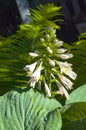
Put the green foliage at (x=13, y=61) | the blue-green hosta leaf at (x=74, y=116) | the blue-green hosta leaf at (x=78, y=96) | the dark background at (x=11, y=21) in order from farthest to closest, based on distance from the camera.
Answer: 1. the dark background at (x=11, y=21)
2. the green foliage at (x=13, y=61)
3. the blue-green hosta leaf at (x=78, y=96)
4. the blue-green hosta leaf at (x=74, y=116)

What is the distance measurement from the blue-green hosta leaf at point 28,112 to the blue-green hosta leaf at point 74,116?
4 cm

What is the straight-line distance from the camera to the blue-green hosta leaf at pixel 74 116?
1.47 m

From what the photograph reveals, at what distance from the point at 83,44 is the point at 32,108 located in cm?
97

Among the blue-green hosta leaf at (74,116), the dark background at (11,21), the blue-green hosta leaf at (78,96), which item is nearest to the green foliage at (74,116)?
the blue-green hosta leaf at (74,116)

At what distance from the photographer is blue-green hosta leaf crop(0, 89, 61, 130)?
4.94 ft

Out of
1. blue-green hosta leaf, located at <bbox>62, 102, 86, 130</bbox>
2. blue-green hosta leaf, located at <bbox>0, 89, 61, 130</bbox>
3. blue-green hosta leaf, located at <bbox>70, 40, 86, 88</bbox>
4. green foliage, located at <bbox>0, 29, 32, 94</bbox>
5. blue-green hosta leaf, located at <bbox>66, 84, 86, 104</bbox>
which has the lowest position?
blue-green hosta leaf, located at <bbox>70, 40, 86, 88</bbox>

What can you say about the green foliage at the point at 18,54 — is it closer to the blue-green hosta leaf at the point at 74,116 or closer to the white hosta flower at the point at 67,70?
the white hosta flower at the point at 67,70

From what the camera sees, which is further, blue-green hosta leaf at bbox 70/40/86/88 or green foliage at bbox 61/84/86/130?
blue-green hosta leaf at bbox 70/40/86/88

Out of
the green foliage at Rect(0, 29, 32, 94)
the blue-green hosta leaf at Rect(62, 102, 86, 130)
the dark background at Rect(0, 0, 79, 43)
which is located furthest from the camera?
the dark background at Rect(0, 0, 79, 43)

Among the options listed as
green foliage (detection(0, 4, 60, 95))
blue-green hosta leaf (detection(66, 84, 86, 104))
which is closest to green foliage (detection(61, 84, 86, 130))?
blue-green hosta leaf (detection(66, 84, 86, 104))

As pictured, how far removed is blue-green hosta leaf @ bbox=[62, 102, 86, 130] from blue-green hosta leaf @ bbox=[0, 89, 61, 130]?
4cm

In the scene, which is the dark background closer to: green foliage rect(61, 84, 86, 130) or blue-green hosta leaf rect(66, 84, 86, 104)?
blue-green hosta leaf rect(66, 84, 86, 104)

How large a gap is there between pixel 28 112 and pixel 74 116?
16 cm

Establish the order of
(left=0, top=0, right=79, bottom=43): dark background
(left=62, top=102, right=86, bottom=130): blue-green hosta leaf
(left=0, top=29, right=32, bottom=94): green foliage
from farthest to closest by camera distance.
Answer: (left=0, top=0, right=79, bottom=43): dark background, (left=0, top=29, right=32, bottom=94): green foliage, (left=62, top=102, right=86, bottom=130): blue-green hosta leaf
